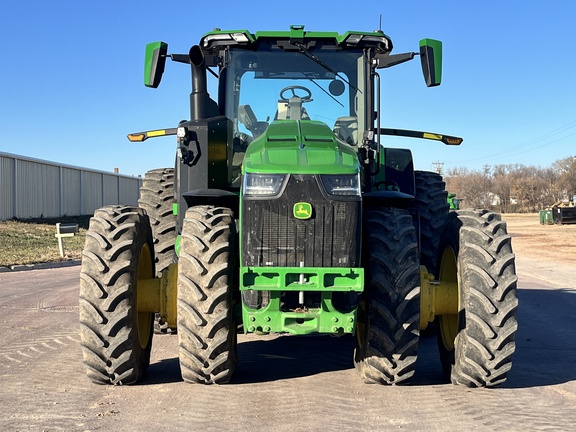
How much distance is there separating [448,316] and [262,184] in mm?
2336

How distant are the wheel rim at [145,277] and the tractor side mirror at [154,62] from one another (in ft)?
5.07

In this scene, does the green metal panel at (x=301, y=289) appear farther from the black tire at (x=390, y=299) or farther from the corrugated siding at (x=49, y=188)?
the corrugated siding at (x=49, y=188)

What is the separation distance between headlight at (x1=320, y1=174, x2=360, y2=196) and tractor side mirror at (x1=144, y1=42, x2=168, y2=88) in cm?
222

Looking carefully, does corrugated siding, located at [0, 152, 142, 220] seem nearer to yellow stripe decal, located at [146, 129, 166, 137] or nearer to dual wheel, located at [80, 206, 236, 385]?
yellow stripe decal, located at [146, 129, 166, 137]

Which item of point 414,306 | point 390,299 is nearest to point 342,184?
point 390,299

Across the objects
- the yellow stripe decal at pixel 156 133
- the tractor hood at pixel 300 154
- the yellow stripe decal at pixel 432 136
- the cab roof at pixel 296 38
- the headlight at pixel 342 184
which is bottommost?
the headlight at pixel 342 184

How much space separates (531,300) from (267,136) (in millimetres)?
7834

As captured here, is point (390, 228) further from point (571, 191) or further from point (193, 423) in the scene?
point (571, 191)

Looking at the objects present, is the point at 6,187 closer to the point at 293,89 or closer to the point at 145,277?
the point at 145,277

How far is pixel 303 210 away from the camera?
16.7 ft

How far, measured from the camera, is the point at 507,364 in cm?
529

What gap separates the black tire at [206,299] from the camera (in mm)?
5125

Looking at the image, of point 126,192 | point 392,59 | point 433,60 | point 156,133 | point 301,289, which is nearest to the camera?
point 301,289

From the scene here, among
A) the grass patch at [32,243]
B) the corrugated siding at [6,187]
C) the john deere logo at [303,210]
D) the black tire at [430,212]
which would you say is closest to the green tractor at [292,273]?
the john deere logo at [303,210]
